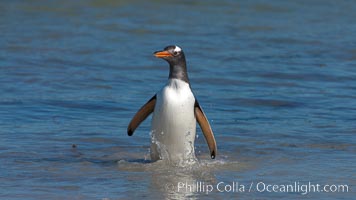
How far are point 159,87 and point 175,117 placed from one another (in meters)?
4.08

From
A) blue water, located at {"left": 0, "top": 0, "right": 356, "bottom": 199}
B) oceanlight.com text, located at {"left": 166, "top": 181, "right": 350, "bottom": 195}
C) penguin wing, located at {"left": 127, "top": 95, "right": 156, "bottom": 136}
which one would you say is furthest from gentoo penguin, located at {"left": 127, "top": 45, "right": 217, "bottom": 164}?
oceanlight.com text, located at {"left": 166, "top": 181, "right": 350, "bottom": 195}

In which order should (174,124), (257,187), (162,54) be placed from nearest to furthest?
(257,187)
(162,54)
(174,124)

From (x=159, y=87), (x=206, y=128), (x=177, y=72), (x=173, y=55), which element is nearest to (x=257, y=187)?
(x=206, y=128)

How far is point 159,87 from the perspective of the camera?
496 inches

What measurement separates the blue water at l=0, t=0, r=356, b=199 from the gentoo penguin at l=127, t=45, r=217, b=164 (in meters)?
0.23

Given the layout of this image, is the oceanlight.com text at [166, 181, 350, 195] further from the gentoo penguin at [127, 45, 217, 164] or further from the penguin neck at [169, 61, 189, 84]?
the penguin neck at [169, 61, 189, 84]

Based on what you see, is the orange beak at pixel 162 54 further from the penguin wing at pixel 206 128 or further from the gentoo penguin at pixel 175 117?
the penguin wing at pixel 206 128

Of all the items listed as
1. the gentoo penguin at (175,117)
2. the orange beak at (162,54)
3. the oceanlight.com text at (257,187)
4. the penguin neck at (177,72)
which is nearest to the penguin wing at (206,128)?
the gentoo penguin at (175,117)

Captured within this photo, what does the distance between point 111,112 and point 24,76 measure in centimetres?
243

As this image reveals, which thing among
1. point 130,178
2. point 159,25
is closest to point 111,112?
point 130,178

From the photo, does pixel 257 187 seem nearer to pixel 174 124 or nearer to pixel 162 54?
pixel 174 124

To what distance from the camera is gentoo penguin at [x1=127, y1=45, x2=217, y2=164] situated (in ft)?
27.9

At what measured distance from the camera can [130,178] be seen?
7910mm

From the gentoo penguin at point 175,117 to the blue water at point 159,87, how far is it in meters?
0.23
